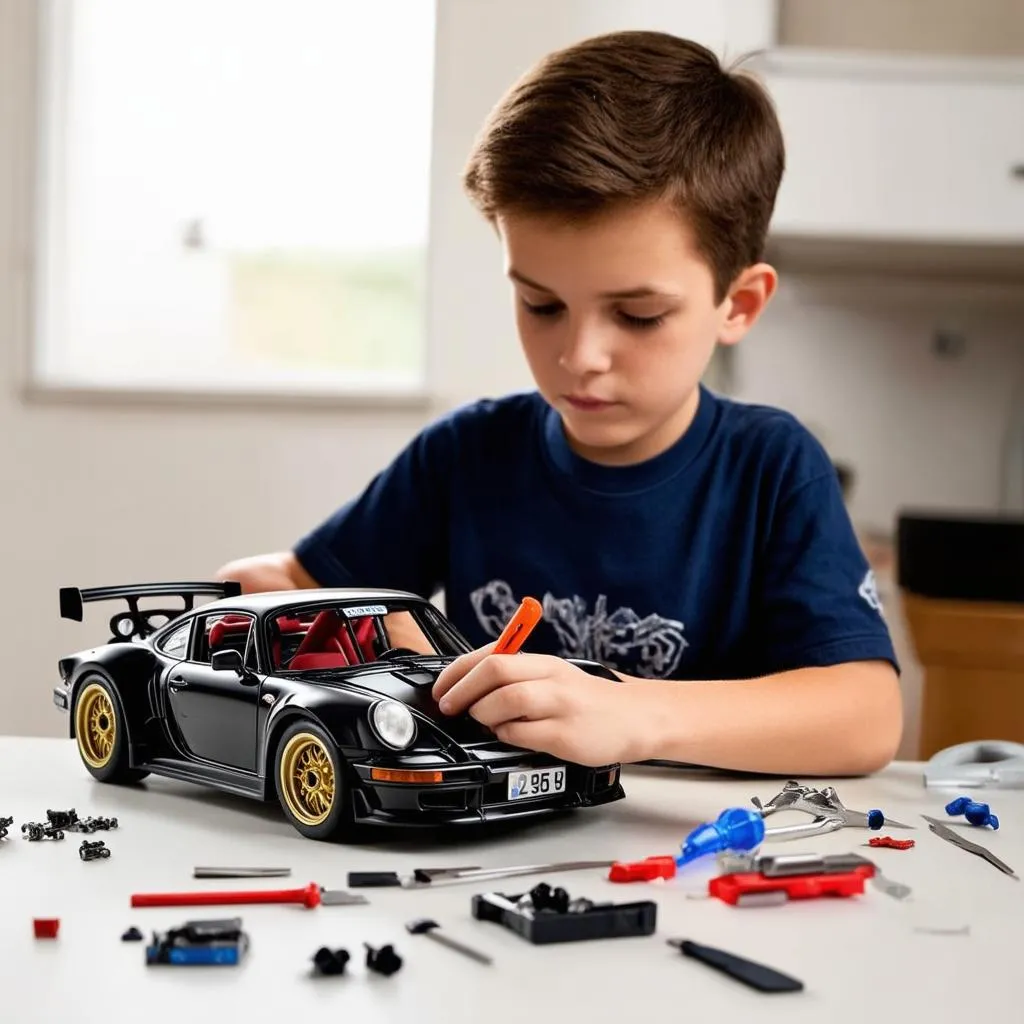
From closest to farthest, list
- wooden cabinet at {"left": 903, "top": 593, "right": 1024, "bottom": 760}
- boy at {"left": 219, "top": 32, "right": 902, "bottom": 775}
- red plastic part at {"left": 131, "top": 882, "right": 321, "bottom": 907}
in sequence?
red plastic part at {"left": 131, "top": 882, "right": 321, "bottom": 907}, boy at {"left": 219, "top": 32, "right": 902, "bottom": 775}, wooden cabinet at {"left": 903, "top": 593, "right": 1024, "bottom": 760}

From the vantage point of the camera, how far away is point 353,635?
806 millimetres

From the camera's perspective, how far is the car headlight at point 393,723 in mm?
682

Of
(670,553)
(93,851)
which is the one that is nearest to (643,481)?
(670,553)

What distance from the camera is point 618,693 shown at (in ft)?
2.56

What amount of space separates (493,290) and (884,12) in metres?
0.78

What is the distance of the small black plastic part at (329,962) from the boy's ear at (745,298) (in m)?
0.66

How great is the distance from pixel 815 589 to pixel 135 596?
0.50 metres

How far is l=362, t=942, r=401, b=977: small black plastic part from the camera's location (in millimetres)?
518

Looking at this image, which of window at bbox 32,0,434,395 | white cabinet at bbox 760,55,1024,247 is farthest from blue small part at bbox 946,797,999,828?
window at bbox 32,0,434,395

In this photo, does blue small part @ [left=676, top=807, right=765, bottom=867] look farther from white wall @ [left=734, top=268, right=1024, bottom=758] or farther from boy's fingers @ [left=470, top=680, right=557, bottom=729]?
white wall @ [left=734, top=268, right=1024, bottom=758]

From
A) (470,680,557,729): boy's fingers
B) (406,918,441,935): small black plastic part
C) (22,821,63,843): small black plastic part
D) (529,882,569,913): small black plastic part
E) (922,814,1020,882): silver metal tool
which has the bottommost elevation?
(922,814,1020,882): silver metal tool

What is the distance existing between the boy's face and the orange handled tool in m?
0.26

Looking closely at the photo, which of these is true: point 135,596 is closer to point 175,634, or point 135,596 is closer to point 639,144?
point 175,634

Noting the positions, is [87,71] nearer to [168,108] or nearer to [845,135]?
[168,108]
